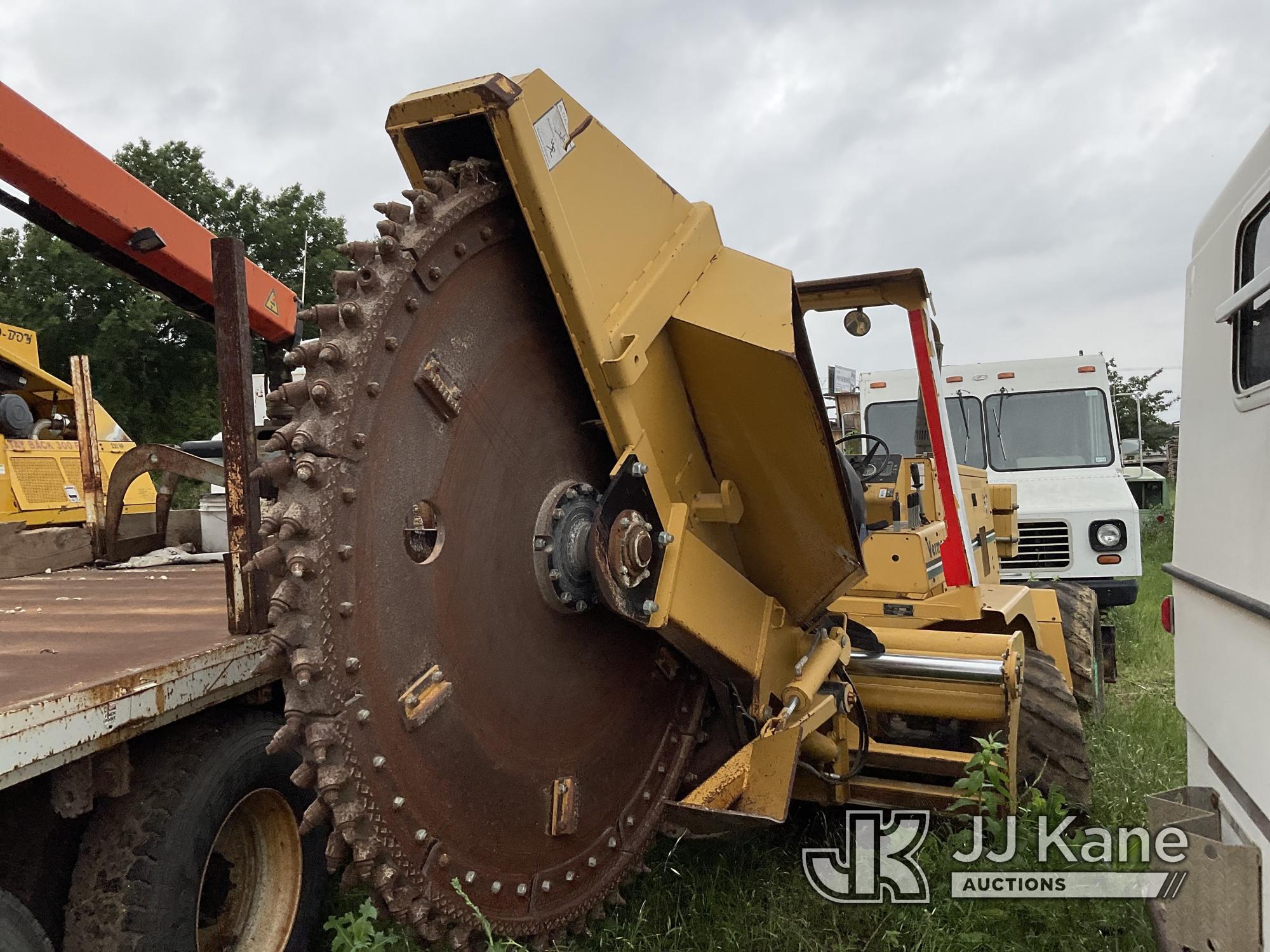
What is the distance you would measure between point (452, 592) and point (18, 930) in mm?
1183

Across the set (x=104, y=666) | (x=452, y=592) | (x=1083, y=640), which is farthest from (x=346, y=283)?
(x=1083, y=640)

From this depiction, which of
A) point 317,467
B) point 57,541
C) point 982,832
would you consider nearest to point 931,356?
point 982,832

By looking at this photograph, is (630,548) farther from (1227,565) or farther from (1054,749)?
(1054,749)

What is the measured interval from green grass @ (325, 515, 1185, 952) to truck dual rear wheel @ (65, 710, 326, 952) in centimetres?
46

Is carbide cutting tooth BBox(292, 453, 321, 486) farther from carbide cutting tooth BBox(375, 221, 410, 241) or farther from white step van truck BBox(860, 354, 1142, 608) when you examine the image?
white step van truck BBox(860, 354, 1142, 608)

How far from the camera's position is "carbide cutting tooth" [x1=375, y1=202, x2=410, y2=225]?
1.88 metres

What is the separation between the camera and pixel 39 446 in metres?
6.05

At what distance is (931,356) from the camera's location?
350 cm

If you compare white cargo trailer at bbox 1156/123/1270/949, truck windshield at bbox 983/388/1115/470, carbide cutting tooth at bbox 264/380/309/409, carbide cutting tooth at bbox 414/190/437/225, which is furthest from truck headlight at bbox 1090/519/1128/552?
carbide cutting tooth at bbox 264/380/309/409

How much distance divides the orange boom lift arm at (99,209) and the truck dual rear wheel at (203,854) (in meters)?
1.29

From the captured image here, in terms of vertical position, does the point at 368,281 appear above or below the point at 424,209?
below

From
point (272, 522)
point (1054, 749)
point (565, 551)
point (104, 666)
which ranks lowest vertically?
point (1054, 749)

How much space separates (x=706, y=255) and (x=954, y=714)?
6.53 feet

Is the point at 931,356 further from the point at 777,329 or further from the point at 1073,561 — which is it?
the point at 1073,561
